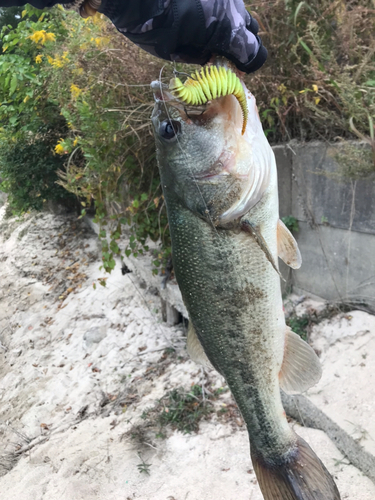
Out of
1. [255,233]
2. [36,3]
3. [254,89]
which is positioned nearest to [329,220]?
[254,89]

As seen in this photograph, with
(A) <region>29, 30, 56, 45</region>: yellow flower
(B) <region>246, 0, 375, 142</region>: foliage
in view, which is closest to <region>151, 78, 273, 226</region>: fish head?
(B) <region>246, 0, 375, 142</region>: foliage

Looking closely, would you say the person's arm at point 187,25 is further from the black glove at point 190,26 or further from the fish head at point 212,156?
the fish head at point 212,156

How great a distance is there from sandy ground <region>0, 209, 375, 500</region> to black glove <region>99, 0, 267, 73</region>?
7.80 ft

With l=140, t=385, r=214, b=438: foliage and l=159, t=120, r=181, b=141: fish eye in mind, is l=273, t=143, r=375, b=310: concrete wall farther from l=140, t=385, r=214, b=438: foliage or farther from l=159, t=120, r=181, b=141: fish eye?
l=159, t=120, r=181, b=141: fish eye

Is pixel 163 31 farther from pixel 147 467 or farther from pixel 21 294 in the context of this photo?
pixel 21 294

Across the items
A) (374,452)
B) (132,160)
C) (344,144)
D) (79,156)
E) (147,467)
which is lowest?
(147,467)

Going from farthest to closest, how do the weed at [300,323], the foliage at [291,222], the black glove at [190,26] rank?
the foliage at [291,222], the weed at [300,323], the black glove at [190,26]

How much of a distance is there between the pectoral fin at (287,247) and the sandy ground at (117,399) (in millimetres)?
1503

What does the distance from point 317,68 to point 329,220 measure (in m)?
1.24

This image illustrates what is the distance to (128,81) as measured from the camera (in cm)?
349

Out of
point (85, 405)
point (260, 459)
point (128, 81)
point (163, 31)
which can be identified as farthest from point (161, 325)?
point (163, 31)

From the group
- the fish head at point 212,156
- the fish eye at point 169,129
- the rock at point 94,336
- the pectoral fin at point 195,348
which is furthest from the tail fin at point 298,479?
the rock at point 94,336

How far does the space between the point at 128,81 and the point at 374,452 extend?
3.51 metres

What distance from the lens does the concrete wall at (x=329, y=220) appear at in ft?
9.76
